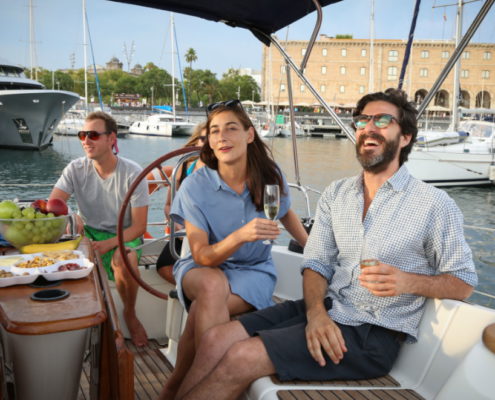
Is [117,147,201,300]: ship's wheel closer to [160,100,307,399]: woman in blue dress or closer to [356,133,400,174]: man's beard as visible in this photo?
[160,100,307,399]: woman in blue dress

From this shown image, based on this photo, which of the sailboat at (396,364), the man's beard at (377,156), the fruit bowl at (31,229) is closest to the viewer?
the sailboat at (396,364)

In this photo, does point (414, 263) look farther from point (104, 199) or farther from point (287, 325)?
point (104, 199)

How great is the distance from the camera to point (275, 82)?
54.7 meters

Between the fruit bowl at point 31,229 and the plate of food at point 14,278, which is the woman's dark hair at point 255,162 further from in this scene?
the plate of food at point 14,278

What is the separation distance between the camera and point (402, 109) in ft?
5.75

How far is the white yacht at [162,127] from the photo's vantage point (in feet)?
118

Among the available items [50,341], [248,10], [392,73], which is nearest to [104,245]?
[50,341]

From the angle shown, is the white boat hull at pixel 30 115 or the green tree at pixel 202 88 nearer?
the white boat hull at pixel 30 115

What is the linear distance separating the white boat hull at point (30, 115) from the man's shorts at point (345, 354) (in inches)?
840

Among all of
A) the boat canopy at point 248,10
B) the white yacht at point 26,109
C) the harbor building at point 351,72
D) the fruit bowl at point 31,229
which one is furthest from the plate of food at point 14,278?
the harbor building at point 351,72

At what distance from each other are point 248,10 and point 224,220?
125 cm

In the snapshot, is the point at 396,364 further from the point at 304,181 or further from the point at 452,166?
the point at 452,166

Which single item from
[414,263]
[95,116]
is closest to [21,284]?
[414,263]

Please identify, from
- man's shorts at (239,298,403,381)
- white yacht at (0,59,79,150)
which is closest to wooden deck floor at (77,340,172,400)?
man's shorts at (239,298,403,381)
